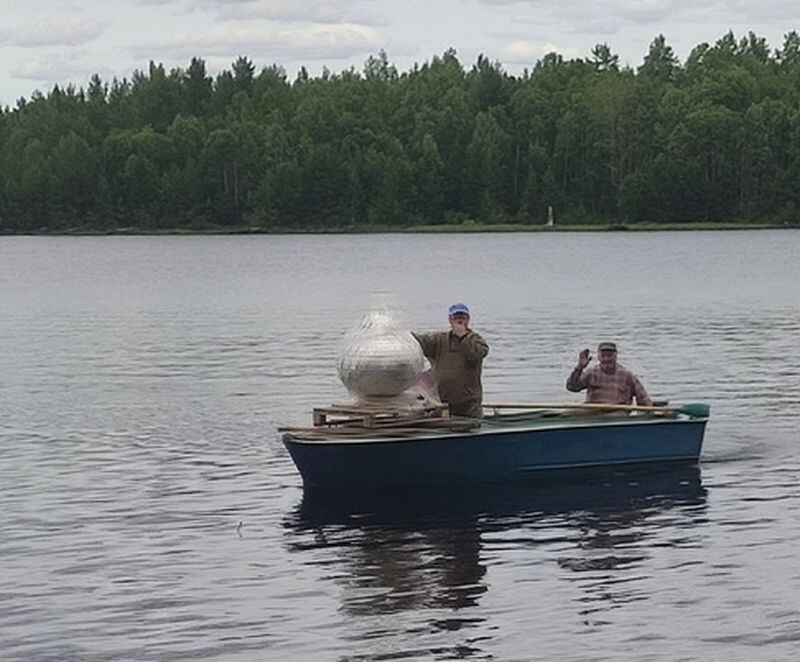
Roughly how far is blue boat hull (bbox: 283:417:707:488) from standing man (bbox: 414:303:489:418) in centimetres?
51

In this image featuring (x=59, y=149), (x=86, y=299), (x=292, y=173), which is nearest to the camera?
(x=86, y=299)

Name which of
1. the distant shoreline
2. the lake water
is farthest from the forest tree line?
the lake water

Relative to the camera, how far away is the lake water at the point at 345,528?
15906 millimetres

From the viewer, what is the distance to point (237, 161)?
17112 centimetres

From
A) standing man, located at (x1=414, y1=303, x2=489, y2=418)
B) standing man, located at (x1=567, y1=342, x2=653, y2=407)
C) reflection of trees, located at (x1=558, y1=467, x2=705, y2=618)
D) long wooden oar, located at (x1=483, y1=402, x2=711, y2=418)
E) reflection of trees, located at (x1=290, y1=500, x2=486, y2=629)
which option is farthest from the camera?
standing man, located at (x1=567, y1=342, x2=653, y2=407)

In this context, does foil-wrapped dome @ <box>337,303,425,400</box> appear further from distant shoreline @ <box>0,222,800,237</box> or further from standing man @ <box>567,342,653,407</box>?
distant shoreline @ <box>0,222,800,237</box>

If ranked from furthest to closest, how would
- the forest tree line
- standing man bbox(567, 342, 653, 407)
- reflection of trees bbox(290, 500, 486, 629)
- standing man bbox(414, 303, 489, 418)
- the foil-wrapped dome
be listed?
the forest tree line
standing man bbox(567, 342, 653, 407)
standing man bbox(414, 303, 489, 418)
the foil-wrapped dome
reflection of trees bbox(290, 500, 486, 629)

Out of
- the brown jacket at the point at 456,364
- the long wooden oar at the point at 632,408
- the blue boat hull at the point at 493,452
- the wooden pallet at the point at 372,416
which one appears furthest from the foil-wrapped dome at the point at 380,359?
the long wooden oar at the point at 632,408

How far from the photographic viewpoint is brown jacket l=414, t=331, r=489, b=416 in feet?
73.3

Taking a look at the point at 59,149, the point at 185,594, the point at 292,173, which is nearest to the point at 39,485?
the point at 185,594

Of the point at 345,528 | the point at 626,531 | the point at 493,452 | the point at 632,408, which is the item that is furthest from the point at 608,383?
the point at 345,528

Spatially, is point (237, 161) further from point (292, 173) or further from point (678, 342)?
point (678, 342)

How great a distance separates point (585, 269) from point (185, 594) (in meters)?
75.5

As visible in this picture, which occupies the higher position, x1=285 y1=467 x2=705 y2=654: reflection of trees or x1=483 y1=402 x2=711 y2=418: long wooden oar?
x1=483 y1=402 x2=711 y2=418: long wooden oar
